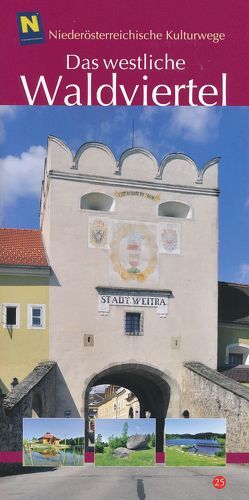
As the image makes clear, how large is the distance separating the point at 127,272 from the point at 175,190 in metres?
3.13

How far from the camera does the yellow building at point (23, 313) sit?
22047 mm

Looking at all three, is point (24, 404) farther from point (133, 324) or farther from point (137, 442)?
point (133, 324)

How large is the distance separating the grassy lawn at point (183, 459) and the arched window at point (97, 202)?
13.4m

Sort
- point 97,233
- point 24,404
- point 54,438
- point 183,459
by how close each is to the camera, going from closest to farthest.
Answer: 1. point 54,438
2. point 183,459
3. point 24,404
4. point 97,233


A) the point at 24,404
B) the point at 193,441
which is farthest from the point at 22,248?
the point at 193,441

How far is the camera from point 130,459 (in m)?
10.5

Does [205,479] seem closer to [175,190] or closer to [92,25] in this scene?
[92,25]

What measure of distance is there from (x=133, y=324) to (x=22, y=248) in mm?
4345

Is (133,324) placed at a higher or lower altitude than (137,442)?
higher

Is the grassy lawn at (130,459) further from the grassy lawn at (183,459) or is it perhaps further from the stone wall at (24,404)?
the stone wall at (24,404)

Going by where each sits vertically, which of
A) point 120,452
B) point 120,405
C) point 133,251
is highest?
point 133,251

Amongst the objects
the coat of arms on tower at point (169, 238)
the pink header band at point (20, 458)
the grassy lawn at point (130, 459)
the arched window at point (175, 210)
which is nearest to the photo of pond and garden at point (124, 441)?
the grassy lawn at point (130, 459)

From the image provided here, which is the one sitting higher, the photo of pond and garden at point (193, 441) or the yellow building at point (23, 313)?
the yellow building at point (23, 313)

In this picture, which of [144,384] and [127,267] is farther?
[144,384]
